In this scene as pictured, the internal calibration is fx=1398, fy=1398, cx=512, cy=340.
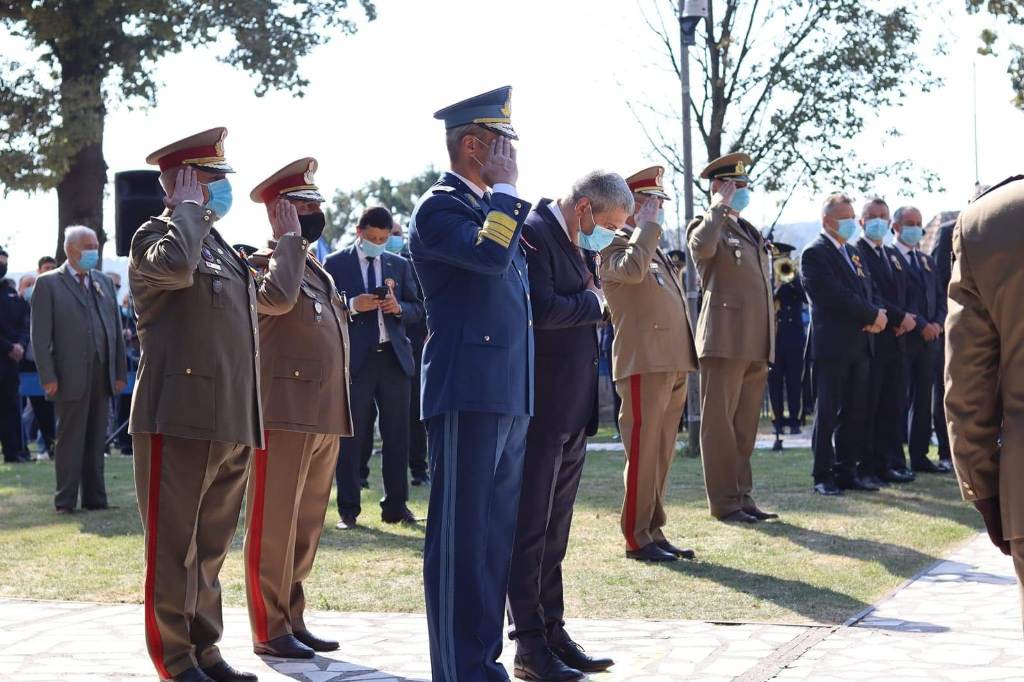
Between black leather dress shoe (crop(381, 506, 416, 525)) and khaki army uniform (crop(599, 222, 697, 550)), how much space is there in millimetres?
2304

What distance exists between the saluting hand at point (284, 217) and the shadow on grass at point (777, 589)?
3.02 metres

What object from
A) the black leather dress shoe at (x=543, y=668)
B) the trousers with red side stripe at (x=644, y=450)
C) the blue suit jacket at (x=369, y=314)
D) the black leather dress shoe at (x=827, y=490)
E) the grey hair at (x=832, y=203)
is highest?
the grey hair at (x=832, y=203)

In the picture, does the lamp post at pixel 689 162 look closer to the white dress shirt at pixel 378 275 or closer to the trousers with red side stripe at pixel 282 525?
the white dress shirt at pixel 378 275

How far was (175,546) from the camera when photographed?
5.57 m

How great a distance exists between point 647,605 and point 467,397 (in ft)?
8.52

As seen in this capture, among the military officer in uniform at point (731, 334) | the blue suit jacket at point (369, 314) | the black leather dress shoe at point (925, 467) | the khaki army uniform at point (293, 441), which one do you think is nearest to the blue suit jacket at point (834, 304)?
the military officer in uniform at point (731, 334)

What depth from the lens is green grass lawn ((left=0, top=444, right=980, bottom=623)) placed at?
7250mm

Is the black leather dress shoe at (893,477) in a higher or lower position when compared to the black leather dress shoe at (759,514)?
higher

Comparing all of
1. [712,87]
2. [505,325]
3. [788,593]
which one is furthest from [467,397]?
[712,87]

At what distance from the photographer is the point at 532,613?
582cm

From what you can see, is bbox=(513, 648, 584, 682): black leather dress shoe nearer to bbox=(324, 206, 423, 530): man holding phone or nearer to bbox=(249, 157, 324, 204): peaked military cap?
bbox=(249, 157, 324, 204): peaked military cap

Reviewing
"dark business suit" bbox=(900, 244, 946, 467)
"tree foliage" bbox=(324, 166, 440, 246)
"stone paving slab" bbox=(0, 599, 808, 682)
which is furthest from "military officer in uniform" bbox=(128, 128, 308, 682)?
"tree foliage" bbox=(324, 166, 440, 246)

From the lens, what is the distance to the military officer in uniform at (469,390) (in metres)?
4.96

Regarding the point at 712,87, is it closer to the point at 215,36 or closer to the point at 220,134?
the point at 215,36
